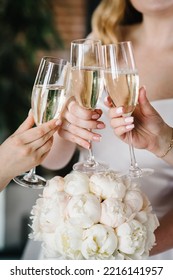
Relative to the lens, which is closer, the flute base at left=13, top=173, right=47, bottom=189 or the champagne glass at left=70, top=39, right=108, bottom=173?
the champagne glass at left=70, top=39, right=108, bottom=173

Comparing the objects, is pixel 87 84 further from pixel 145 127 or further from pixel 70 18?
pixel 70 18

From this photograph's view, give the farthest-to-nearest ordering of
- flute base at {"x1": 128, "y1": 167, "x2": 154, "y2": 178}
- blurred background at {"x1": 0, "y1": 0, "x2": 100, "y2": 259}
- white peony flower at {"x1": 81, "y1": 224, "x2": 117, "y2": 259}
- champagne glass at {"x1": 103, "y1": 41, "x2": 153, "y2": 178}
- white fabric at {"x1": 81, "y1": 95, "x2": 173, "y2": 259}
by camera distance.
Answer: blurred background at {"x1": 0, "y1": 0, "x2": 100, "y2": 259} → white fabric at {"x1": 81, "y1": 95, "x2": 173, "y2": 259} → flute base at {"x1": 128, "y1": 167, "x2": 154, "y2": 178} → champagne glass at {"x1": 103, "y1": 41, "x2": 153, "y2": 178} → white peony flower at {"x1": 81, "y1": 224, "x2": 117, "y2": 259}

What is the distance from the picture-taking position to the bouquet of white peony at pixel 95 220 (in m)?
0.89

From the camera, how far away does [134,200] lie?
934 millimetres

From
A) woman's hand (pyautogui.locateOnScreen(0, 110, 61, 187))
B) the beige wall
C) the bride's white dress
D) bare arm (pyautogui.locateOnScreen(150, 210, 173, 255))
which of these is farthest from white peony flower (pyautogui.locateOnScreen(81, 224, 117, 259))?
the beige wall

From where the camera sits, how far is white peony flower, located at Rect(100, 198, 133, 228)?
90cm

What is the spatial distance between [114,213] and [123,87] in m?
0.29

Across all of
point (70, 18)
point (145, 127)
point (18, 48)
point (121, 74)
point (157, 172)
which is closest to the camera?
point (121, 74)

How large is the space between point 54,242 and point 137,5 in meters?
0.88

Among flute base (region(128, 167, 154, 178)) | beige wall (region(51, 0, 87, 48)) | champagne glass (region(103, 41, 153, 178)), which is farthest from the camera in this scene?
beige wall (region(51, 0, 87, 48))

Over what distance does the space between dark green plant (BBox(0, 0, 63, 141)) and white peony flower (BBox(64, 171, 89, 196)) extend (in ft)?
7.13

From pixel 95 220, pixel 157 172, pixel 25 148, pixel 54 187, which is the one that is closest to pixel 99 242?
pixel 95 220

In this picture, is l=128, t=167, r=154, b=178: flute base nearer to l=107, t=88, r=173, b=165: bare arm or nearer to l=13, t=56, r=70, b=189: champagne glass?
l=107, t=88, r=173, b=165: bare arm

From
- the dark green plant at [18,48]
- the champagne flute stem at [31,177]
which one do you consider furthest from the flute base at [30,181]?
the dark green plant at [18,48]
